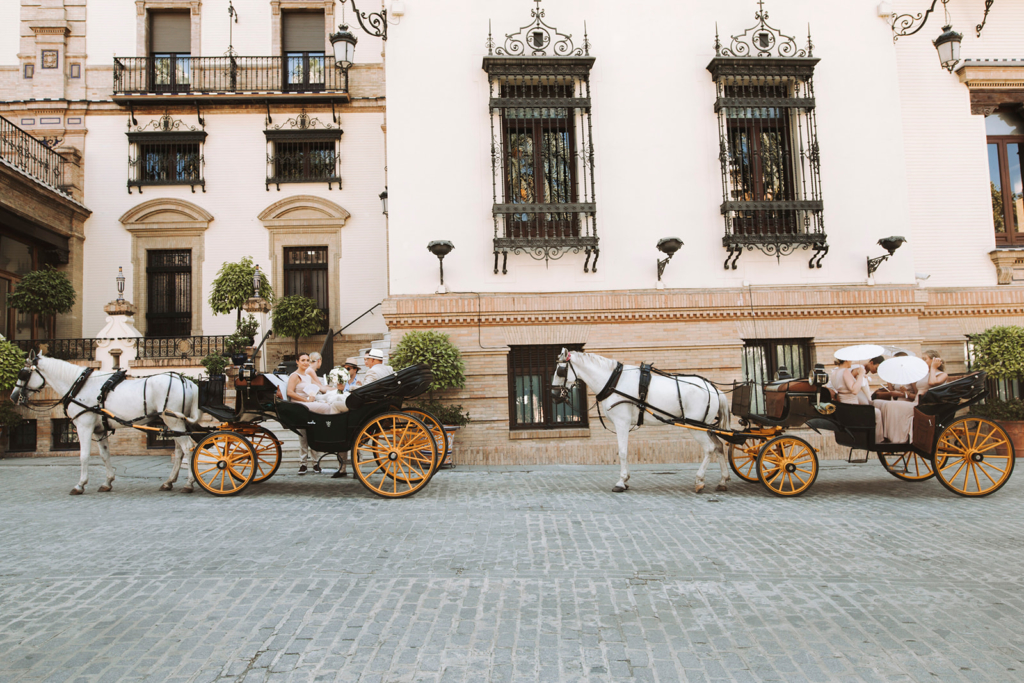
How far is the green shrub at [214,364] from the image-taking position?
504 inches

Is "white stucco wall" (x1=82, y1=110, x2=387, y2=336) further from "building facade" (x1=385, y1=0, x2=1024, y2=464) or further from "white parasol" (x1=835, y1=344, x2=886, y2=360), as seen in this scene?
"white parasol" (x1=835, y1=344, x2=886, y2=360)

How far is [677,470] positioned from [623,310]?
293 centimetres

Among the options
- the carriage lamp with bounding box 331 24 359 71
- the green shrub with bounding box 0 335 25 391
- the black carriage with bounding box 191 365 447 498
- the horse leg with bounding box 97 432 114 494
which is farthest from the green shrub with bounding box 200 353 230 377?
the carriage lamp with bounding box 331 24 359 71

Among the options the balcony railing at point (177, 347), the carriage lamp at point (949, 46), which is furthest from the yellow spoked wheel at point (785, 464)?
the balcony railing at point (177, 347)

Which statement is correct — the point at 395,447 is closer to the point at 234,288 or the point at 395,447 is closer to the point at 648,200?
the point at 648,200

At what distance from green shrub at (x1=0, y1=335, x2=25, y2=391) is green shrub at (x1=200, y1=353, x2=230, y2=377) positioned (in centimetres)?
317

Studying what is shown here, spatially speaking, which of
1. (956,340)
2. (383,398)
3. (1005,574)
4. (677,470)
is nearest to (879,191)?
(956,340)

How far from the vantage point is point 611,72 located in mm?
11758

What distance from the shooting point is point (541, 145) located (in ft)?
38.5

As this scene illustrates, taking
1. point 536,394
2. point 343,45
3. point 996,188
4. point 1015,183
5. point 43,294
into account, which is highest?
point 343,45

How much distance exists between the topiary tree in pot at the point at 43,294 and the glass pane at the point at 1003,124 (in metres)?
20.8

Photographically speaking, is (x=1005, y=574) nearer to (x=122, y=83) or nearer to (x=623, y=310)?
(x=623, y=310)

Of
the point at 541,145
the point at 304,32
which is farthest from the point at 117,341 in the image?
the point at 304,32

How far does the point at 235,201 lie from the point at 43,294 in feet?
16.7
